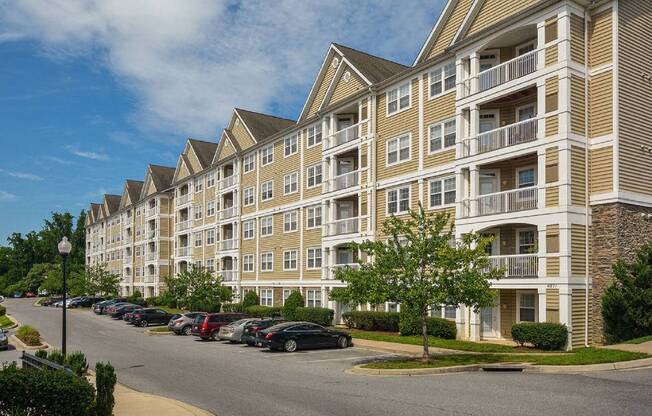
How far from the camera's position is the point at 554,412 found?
523 inches

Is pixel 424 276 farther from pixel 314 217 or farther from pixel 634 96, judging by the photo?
pixel 314 217

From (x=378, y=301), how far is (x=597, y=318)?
10345mm

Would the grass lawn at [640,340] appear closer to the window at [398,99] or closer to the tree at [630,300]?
the tree at [630,300]

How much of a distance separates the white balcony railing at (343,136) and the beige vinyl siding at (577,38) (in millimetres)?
15330

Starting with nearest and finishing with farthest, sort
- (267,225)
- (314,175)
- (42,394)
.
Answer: (42,394), (314,175), (267,225)

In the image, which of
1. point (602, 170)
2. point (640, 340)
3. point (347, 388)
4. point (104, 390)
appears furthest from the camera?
point (602, 170)

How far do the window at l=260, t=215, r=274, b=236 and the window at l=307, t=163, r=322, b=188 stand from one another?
22.1ft

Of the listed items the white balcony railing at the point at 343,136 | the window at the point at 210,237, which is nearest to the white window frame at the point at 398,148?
the white balcony railing at the point at 343,136

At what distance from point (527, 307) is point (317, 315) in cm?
1510

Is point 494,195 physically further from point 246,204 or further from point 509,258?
point 246,204

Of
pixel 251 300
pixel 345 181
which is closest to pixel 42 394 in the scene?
pixel 345 181

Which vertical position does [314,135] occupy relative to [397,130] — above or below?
above

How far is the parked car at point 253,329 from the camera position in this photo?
2989 centimetres

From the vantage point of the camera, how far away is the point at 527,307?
93.2 feet
